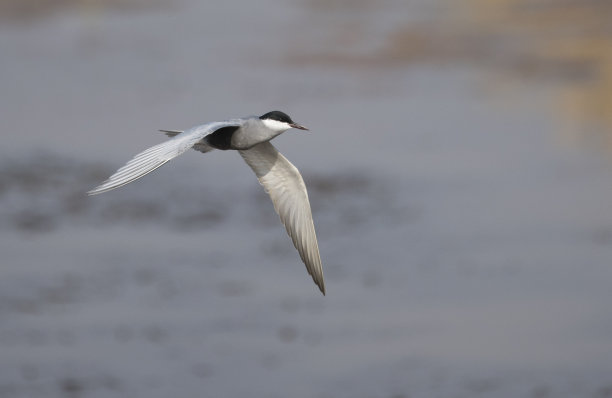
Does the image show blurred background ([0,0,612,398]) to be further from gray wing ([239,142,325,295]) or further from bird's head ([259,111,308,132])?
bird's head ([259,111,308,132])

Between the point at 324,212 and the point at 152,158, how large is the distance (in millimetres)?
12807

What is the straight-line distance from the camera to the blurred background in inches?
635

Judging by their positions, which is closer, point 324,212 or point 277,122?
point 277,122

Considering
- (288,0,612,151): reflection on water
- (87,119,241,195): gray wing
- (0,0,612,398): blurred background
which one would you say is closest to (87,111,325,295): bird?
(87,119,241,195): gray wing

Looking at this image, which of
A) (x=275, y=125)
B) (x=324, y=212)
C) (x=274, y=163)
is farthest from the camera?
(x=324, y=212)

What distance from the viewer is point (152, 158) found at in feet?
25.8

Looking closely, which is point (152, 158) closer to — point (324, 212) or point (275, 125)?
point (275, 125)

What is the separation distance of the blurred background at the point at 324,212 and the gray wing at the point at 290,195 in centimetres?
524

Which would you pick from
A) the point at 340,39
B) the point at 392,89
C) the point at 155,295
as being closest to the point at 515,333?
the point at 155,295

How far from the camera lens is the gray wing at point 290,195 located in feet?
32.9

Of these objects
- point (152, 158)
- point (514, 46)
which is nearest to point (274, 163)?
point (152, 158)

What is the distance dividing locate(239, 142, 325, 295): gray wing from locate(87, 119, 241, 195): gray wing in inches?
54.7

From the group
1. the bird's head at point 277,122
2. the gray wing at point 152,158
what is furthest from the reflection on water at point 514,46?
the gray wing at point 152,158

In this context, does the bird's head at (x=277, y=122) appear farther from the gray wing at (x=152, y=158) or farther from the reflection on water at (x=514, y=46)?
the reflection on water at (x=514, y=46)
